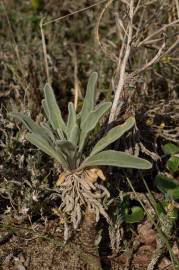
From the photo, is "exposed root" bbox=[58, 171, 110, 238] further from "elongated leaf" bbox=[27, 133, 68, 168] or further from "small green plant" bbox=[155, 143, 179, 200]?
"small green plant" bbox=[155, 143, 179, 200]

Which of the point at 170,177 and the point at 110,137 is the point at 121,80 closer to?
the point at 110,137

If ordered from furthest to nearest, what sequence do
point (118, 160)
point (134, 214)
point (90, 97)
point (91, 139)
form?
point (91, 139) < point (134, 214) < point (90, 97) < point (118, 160)

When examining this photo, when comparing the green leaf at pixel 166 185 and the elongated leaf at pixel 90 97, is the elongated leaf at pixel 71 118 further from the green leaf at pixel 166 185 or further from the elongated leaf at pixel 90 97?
the green leaf at pixel 166 185

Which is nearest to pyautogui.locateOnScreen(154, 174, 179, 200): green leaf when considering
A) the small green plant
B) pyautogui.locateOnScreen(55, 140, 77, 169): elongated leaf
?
the small green plant

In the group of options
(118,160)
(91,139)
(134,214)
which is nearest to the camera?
(118,160)

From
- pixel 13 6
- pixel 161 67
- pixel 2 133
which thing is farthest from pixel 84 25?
pixel 2 133

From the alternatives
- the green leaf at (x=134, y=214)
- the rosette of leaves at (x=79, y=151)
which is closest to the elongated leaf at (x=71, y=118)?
the rosette of leaves at (x=79, y=151)

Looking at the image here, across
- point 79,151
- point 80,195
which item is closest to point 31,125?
point 79,151
